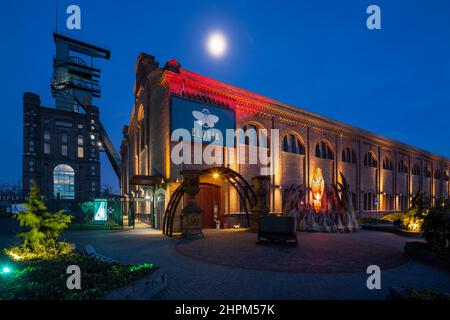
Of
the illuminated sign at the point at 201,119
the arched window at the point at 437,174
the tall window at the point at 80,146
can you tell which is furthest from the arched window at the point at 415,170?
the tall window at the point at 80,146

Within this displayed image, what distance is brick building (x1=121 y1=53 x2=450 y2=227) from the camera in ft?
58.1

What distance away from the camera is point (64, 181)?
49500mm

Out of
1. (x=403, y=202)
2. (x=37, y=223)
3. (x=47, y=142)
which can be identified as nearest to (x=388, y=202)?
(x=403, y=202)

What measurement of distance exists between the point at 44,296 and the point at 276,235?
9.34 m

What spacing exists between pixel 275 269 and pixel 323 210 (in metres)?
12.1

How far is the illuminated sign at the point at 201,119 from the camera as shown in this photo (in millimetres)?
17188

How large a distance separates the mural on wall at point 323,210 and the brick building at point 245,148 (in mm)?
3384

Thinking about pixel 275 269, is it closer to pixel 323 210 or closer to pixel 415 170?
pixel 323 210

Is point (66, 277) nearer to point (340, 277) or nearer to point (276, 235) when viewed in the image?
point (340, 277)

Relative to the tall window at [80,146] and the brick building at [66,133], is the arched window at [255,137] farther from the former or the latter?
the tall window at [80,146]

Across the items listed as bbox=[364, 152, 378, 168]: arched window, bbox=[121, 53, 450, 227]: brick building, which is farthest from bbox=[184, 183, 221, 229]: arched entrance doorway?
bbox=[364, 152, 378, 168]: arched window
